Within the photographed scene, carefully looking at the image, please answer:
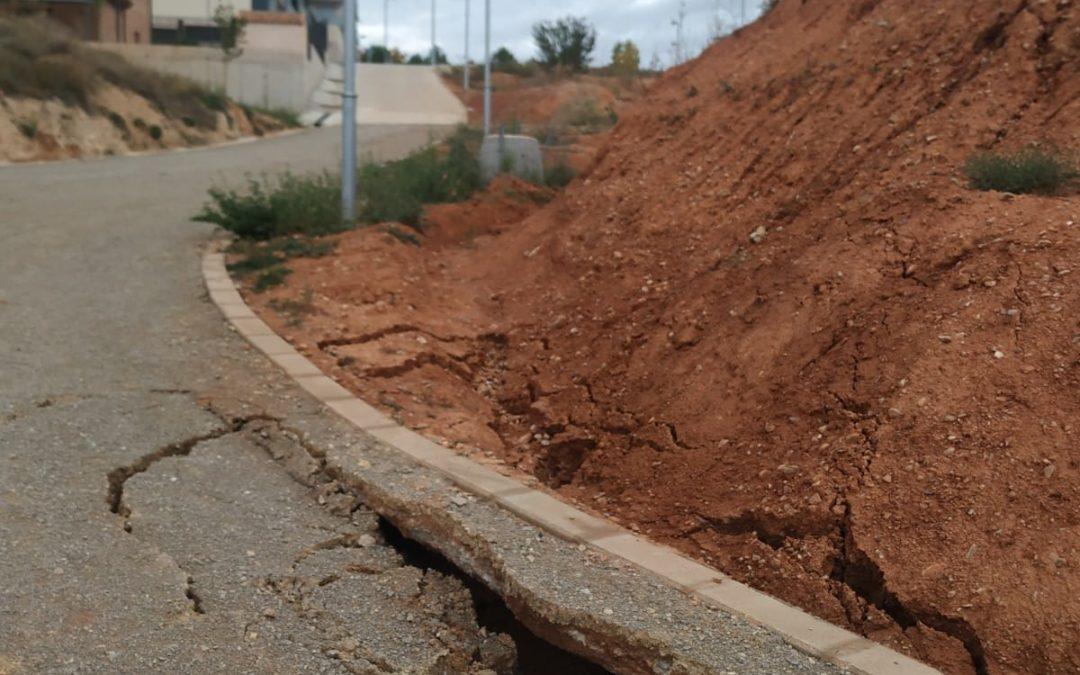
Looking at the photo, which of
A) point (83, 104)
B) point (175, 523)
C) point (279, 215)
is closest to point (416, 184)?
point (279, 215)

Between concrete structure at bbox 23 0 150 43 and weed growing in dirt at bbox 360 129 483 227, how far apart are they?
2938cm

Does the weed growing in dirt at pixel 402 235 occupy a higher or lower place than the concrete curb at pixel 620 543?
higher

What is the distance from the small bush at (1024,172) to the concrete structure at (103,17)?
3767 cm

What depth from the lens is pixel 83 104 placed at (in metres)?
23.8

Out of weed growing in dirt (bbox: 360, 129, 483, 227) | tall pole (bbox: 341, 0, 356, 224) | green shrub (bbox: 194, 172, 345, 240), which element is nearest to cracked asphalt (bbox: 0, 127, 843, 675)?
green shrub (bbox: 194, 172, 345, 240)

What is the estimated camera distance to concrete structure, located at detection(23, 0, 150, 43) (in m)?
39.8

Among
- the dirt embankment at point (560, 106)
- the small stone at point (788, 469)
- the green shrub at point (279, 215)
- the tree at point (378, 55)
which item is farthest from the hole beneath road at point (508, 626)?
the tree at point (378, 55)

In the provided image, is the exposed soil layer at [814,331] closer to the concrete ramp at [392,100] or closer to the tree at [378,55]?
the concrete ramp at [392,100]

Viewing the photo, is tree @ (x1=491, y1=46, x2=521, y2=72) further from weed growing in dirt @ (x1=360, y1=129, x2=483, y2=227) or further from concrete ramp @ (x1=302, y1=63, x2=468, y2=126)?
weed growing in dirt @ (x1=360, y1=129, x2=483, y2=227)

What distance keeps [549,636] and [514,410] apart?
2.93 meters

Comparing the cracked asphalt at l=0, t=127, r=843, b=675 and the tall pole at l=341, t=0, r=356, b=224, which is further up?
the tall pole at l=341, t=0, r=356, b=224

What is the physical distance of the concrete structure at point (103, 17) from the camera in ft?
131

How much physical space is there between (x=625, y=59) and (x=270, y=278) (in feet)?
110

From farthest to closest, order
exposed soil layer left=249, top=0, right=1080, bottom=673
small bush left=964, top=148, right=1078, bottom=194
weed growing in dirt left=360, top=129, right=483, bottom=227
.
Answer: weed growing in dirt left=360, top=129, right=483, bottom=227 → small bush left=964, top=148, right=1078, bottom=194 → exposed soil layer left=249, top=0, right=1080, bottom=673
